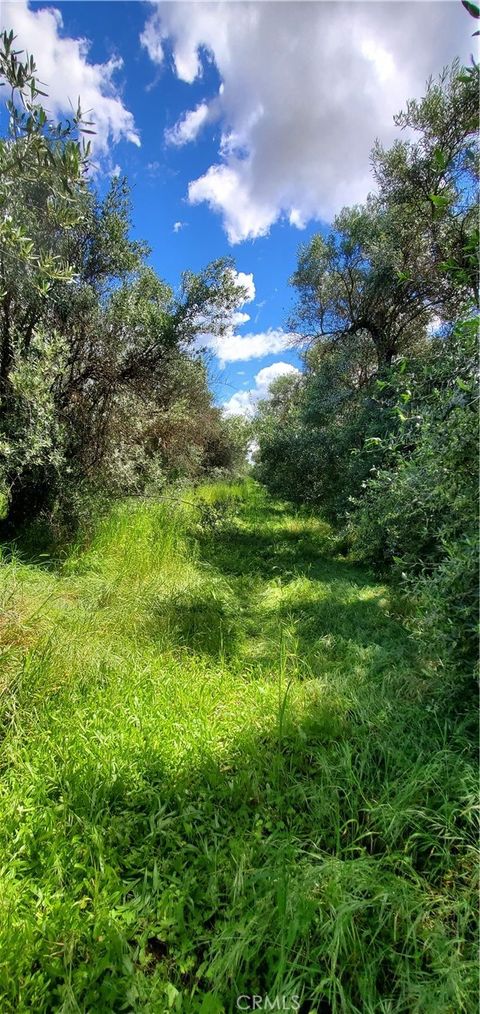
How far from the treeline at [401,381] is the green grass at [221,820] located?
0.77m

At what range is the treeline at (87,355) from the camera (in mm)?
4125

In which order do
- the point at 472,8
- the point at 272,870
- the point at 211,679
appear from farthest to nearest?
the point at 211,679
the point at 272,870
the point at 472,8

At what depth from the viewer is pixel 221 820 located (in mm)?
1747

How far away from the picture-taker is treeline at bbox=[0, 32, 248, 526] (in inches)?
162

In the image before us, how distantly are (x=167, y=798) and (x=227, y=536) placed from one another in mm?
5537

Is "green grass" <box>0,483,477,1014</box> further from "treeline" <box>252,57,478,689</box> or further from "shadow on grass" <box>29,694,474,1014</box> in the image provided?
"treeline" <box>252,57,478,689</box>

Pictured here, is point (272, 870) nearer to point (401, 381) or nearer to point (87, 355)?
point (401, 381)

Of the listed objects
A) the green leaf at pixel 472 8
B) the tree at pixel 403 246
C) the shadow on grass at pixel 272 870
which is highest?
the tree at pixel 403 246

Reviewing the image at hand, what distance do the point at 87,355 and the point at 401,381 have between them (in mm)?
4347

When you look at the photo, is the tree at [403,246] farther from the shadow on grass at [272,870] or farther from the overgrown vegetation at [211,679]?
the shadow on grass at [272,870]

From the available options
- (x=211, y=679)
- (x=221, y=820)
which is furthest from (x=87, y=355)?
(x=221, y=820)

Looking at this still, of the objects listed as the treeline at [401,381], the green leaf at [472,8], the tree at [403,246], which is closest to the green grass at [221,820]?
the treeline at [401,381]

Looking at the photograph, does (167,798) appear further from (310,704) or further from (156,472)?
(156,472)

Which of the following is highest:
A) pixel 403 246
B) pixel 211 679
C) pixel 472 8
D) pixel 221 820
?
pixel 403 246
